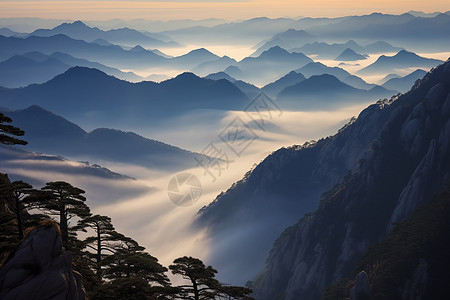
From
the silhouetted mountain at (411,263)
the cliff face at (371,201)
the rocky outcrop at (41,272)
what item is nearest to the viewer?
the rocky outcrop at (41,272)

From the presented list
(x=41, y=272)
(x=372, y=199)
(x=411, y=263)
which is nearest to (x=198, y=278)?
(x=41, y=272)

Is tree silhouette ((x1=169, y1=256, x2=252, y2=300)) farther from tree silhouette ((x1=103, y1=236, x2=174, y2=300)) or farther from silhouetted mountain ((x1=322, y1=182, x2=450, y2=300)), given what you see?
silhouetted mountain ((x1=322, y1=182, x2=450, y2=300))

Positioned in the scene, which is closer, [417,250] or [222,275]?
[417,250]

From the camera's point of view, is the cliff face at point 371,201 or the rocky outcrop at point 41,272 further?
the cliff face at point 371,201

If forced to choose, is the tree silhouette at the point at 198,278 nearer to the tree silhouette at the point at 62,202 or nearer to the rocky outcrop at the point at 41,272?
the rocky outcrop at the point at 41,272

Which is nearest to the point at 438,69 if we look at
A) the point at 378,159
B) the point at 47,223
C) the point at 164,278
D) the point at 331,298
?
the point at 378,159

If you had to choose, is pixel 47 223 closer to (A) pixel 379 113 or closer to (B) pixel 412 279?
(B) pixel 412 279

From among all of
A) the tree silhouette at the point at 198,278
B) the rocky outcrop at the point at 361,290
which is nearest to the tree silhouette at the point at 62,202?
the tree silhouette at the point at 198,278
